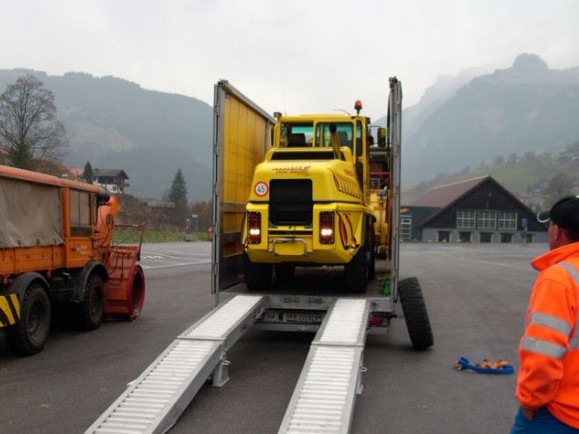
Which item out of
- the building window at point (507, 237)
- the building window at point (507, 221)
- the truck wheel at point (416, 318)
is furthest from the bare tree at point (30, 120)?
the building window at point (507, 237)

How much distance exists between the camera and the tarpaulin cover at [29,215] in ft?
25.2

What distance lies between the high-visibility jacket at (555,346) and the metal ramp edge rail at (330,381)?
224 centimetres

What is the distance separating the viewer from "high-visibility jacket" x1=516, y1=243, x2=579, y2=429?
9.27 feet

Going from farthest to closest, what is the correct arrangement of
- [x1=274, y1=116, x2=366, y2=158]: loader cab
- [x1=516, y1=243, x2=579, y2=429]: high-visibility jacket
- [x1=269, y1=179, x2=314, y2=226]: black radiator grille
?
[x1=274, y1=116, x2=366, y2=158]: loader cab < [x1=269, y1=179, x2=314, y2=226]: black radiator grille < [x1=516, y1=243, x2=579, y2=429]: high-visibility jacket

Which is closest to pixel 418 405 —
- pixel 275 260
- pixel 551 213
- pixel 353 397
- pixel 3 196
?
pixel 353 397

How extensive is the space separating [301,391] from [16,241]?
181 inches

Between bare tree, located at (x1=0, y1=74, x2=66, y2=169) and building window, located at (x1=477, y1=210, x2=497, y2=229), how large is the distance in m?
62.6

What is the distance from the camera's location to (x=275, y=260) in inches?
332

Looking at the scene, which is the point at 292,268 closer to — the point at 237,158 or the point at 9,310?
the point at 237,158

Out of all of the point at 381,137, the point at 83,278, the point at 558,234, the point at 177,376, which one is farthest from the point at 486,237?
the point at 558,234

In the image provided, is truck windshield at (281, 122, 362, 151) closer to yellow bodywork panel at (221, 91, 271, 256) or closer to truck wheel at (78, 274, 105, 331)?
yellow bodywork panel at (221, 91, 271, 256)

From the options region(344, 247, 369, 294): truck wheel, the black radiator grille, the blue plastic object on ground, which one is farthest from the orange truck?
the blue plastic object on ground

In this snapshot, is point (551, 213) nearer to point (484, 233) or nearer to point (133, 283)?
point (133, 283)

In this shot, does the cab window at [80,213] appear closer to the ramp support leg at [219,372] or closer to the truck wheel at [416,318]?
the ramp support leg at [219,372]
